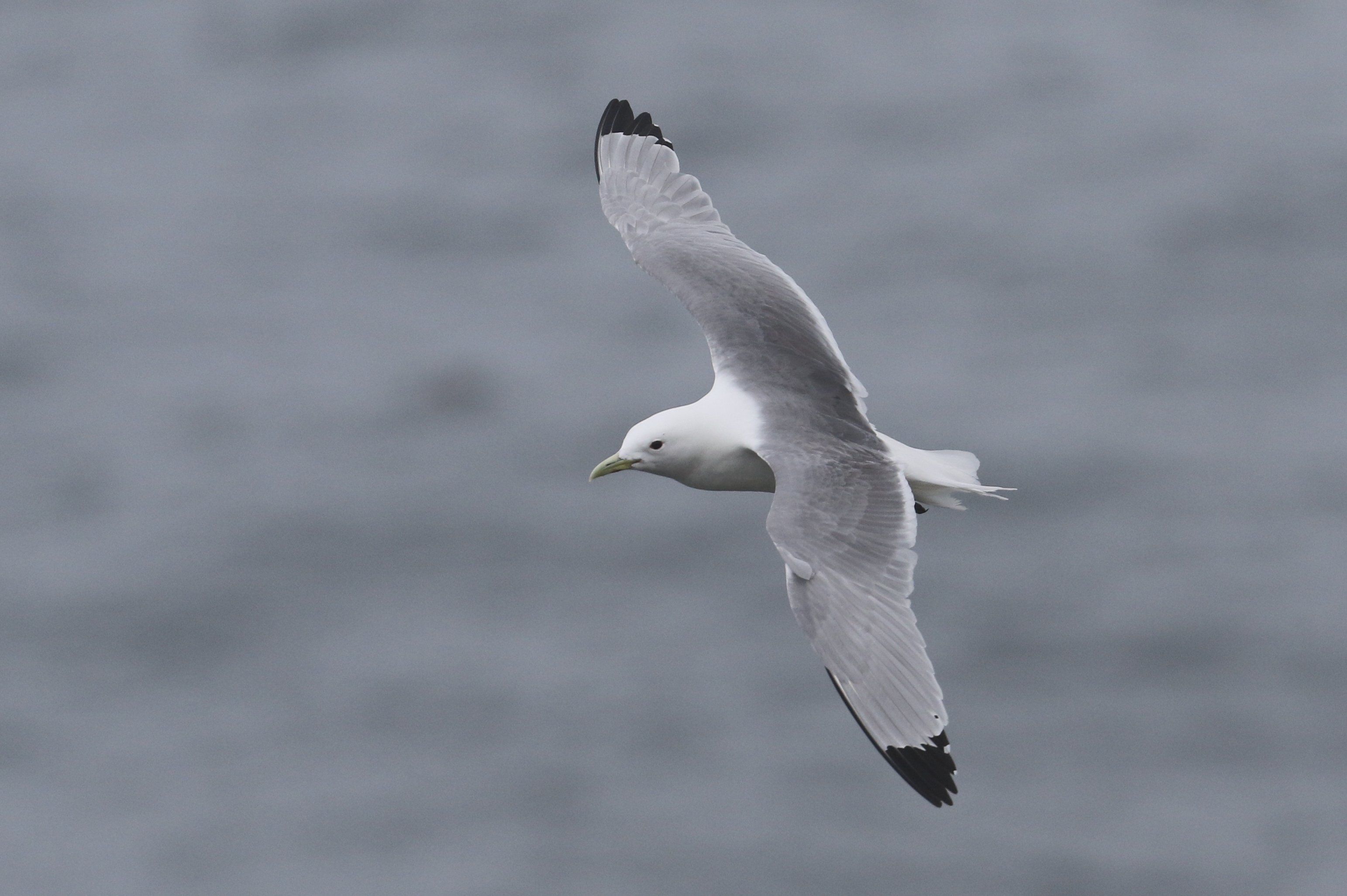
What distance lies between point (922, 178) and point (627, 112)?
35836 millimetres

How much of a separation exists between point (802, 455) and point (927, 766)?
2.45 metres

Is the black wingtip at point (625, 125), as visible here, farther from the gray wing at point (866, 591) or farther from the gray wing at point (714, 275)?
the gray wing at point (866, 591)

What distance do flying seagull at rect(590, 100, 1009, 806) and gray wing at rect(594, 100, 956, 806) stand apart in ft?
0.04

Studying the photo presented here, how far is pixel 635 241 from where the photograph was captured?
15352mm

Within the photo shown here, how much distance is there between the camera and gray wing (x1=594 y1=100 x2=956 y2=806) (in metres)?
11.2

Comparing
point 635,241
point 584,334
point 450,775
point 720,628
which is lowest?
point 635,241

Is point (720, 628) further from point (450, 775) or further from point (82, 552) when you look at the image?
point (82, 552)

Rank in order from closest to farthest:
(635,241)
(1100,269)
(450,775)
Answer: (635,241), (450,775), (1100,269)

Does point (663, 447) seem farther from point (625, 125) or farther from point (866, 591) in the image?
point (625, 125)

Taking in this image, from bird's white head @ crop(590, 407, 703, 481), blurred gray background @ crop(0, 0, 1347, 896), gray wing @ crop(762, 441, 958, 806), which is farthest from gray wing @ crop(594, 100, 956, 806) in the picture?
blurred gray background @ crop(0, 0, 1347, 896)

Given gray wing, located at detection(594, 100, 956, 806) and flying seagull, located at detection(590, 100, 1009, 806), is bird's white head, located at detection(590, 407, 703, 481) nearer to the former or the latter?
flying seagull, located at detection(590, 100, 1009, 806)

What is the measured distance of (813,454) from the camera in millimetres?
12625

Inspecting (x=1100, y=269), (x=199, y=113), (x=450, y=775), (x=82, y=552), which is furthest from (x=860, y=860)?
(x=199, y=113)

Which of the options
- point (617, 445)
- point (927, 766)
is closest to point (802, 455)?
point (927, 766)
